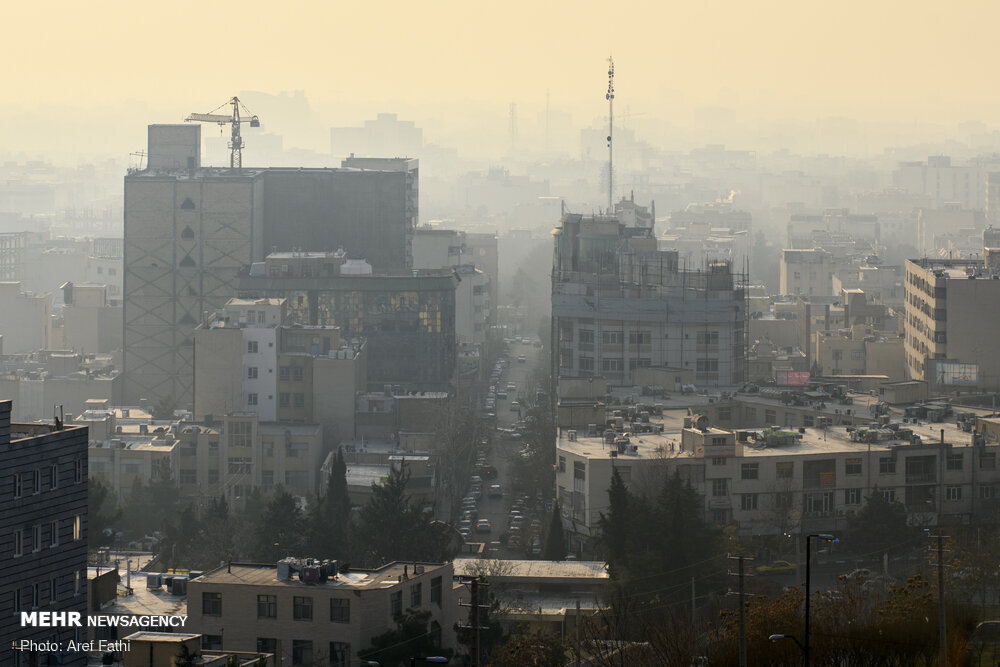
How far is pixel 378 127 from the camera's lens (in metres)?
144

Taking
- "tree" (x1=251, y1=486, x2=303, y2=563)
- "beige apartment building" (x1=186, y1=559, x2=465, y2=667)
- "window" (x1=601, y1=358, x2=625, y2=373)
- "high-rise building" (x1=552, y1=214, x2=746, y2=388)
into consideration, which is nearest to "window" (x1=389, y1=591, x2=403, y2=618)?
"beige apartment building" (x1=186, y1=559, x2=465, y2=667)

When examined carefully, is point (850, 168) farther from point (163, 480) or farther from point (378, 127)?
point (163, 480)

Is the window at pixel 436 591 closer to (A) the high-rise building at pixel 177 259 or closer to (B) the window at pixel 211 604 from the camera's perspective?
(B) the window at pixel 211 604

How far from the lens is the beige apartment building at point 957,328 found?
31.4m

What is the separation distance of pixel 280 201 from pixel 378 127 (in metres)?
102

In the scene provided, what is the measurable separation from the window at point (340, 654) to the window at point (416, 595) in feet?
2.65

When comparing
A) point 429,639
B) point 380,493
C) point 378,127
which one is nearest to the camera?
point 429,639

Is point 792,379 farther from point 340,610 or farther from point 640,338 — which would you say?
point 340,610

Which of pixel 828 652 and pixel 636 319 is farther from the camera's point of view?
pixel 636 319

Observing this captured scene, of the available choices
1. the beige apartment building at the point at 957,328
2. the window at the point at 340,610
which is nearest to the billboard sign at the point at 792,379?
the beige apartment building at the point at 957,328

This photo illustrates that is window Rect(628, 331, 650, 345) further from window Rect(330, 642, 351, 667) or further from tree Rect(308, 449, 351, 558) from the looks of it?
window Rect(330, 642, 351, 667)

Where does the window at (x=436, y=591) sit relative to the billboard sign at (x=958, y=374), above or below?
below

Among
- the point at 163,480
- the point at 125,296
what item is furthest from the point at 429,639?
the point at 125,296

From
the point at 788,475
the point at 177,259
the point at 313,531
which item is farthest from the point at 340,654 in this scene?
the point at 177,259
